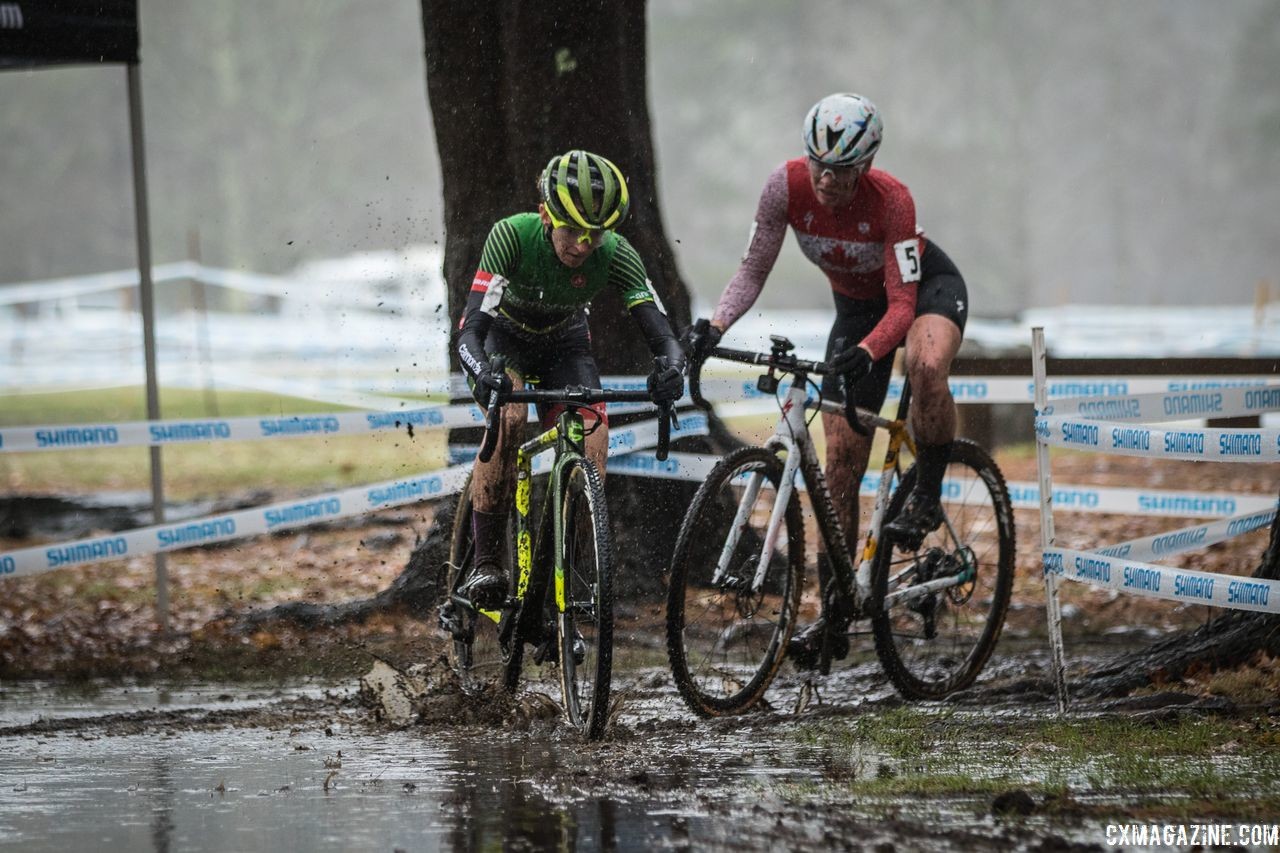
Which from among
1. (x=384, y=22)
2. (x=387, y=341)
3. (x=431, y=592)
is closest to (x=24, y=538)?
(x=431, y=592)

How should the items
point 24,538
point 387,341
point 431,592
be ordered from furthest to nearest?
point 387,341
point 24,538
point 431,592

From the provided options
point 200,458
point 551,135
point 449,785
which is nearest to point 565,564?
point 449,785

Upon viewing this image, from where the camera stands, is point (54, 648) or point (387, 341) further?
point (387, 341)

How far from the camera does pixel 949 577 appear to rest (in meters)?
7.23

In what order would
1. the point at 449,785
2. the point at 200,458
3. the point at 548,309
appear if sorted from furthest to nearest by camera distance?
1. the point at 200,458
2. the point at 548,309
3. the point at 449,785

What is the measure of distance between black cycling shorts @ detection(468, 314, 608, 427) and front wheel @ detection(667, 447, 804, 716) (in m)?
0.73

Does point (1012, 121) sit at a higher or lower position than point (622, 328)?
higher

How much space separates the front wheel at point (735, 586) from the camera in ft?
20.0

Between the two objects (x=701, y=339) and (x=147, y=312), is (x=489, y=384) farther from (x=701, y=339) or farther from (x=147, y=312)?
(x=147, y=312)

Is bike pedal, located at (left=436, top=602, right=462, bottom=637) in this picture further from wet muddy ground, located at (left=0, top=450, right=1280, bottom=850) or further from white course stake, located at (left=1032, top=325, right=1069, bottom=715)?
white course stake, located at (left=1032, top=325, right=1069, bottom=715)

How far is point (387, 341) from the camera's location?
2803cm

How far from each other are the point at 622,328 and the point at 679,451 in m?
0.85

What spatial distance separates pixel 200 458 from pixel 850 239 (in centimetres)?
1577

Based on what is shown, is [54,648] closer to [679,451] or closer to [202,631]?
[202,631]
